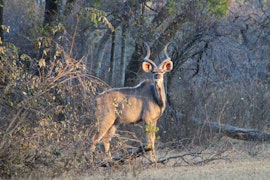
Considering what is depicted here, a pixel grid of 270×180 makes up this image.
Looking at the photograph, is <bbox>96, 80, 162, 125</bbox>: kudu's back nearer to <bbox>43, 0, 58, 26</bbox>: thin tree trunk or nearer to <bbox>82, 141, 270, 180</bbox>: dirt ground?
<bbox>82, 141, 270, 180</bbox>: dirt ground

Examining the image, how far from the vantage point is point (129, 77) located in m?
17.5

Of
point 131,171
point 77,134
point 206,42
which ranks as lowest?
point 131,171

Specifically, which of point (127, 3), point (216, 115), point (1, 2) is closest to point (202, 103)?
point (216, 115)

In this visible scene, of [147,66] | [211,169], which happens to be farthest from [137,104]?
[211,169]

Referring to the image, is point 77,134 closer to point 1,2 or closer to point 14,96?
point 14,96

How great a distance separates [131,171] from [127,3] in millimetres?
6477

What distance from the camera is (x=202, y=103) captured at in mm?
16703

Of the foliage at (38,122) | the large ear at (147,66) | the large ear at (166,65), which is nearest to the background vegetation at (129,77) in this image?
the foliage at (38,122)

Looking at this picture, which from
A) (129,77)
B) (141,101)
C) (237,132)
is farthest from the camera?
(129,77)

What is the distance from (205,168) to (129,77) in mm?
6192

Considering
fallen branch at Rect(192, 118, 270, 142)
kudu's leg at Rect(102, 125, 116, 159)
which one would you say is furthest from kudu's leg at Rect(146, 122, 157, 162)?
fallen branch at Rect(192, 118, 270, 142)

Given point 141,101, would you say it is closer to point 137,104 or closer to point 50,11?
point 137,104

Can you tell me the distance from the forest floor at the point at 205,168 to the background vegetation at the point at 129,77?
0.43 metres

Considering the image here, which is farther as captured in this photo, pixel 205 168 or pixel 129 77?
pixel 129 77
